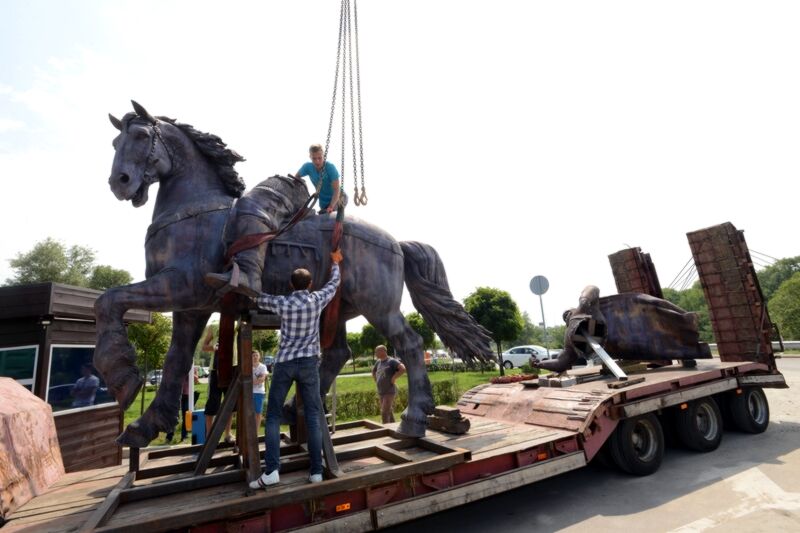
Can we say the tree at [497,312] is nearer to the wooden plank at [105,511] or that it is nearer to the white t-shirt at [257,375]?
the white t-shirt at [257,375]

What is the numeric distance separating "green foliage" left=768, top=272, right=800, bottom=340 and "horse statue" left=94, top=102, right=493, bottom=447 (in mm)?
37556

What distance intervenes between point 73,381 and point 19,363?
2.46 feet

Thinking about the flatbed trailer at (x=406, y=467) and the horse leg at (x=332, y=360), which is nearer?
the flatbed trailer at (x=406, y=467)

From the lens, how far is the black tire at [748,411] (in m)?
6.25

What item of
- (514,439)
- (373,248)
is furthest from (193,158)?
(514,439)

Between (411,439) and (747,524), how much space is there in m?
2.83

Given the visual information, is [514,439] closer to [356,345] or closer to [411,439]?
[411,439]

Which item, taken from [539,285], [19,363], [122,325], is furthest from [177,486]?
[539,285]

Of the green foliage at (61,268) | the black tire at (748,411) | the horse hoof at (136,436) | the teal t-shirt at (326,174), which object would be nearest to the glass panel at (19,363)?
the horse hoof at (136,436)

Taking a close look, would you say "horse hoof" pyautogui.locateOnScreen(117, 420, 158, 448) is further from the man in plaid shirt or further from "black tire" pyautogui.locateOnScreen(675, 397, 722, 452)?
"black tire" pyautogui.locateOnScreen(675, 397, 722, 452)

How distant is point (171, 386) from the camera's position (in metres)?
3.68

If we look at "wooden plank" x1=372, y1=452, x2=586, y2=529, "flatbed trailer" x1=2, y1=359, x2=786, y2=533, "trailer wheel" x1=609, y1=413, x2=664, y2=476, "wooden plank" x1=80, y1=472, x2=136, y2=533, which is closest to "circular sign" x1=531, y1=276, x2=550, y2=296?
"flatbed trailer" x1=2, y1=359, x2=786, y2=533

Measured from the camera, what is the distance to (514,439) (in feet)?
13.9

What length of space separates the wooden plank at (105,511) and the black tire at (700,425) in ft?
20.4
